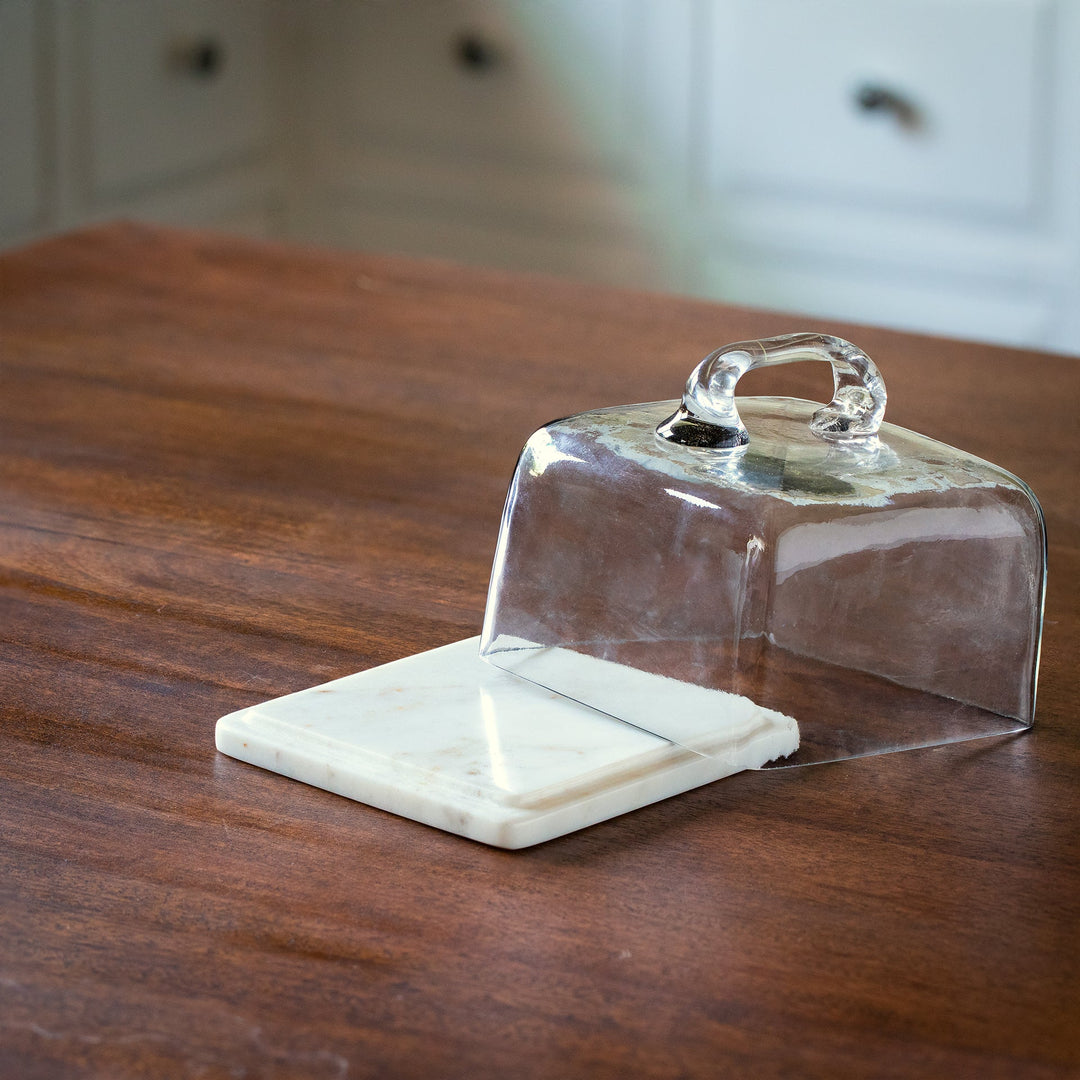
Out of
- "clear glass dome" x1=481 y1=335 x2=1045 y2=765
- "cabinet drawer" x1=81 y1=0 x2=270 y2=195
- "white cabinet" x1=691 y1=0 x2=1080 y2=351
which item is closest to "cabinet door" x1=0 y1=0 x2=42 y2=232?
"cabinet drawer" x1=81 y1=0 x2=270 y2=195

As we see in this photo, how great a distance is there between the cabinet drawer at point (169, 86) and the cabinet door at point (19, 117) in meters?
0.11

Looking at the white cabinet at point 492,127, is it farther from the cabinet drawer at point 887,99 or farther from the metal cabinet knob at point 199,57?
the metal cabinet knob at point 199,57

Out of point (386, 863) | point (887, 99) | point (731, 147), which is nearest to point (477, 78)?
point (731, 147)

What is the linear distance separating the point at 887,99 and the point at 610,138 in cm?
53

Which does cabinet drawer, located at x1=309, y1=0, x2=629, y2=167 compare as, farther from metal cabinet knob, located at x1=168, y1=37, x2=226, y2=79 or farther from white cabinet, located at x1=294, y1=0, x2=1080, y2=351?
metal cabinet knob, located at x1=168, y1=37, x2=226, y2=79

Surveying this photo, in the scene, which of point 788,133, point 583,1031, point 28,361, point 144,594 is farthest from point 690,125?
point 583,1031

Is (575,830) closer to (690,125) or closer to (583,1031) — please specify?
(583,1031)

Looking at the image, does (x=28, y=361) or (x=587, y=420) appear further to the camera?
(x=28, y=361)

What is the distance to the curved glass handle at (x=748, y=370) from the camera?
0.46m

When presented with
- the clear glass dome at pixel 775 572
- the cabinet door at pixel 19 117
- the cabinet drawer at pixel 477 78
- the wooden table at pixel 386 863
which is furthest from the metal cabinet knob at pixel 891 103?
the clear glass dome at pixel 775 572

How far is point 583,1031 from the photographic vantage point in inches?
11.9

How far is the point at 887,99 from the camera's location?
8.13 feet

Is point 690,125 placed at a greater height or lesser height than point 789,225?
greater

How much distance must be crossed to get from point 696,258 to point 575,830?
96.4 inches
